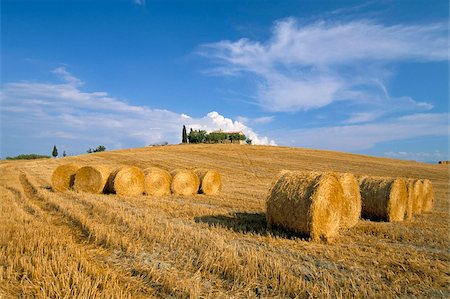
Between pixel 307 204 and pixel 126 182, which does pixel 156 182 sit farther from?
pixel 307 204

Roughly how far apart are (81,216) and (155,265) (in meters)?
4.16

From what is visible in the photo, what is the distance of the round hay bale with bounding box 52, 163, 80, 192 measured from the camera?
1603cm

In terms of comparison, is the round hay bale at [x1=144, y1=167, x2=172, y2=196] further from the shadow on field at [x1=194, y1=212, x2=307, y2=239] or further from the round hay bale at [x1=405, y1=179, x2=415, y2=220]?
the round hay bale at [x1=405, y1=179, x2=415, y2=220]

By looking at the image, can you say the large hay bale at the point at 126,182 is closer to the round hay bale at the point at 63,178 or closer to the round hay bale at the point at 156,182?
the round hay bale at the point at 156,182

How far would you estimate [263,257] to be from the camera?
19.0ft

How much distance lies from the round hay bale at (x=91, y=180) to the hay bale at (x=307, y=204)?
31.0 ft

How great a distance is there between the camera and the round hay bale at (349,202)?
29.1 ft

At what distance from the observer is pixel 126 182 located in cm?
1520

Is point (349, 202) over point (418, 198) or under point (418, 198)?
over

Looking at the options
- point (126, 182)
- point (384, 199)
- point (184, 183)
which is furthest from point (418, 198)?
point (126, 182)

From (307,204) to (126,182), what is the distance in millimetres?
9584

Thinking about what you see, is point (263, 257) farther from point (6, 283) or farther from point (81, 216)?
point (81, 216)

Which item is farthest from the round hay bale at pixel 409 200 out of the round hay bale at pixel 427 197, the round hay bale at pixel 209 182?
A: the round hay bale at pixel 209 182

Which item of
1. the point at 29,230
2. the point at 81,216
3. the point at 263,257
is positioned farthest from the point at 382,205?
the point at 29,230
